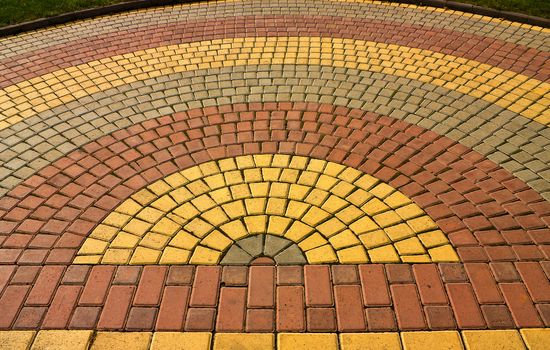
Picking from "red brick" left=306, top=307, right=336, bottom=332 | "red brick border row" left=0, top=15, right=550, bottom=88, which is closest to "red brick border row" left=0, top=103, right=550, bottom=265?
"red brick" left=306, top=307, right=336, bottom=332

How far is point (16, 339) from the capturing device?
2535 mm

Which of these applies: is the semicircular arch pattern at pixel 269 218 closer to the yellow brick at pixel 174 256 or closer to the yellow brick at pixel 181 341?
the yellow brick at pixel 174 256

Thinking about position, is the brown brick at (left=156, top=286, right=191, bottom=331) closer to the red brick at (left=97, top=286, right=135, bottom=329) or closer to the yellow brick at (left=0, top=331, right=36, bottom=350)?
the red brick at (left=97, top=286, right=135, bottom=329)

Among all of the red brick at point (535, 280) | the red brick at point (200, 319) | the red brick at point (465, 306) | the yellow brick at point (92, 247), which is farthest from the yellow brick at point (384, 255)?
the yellow brick at point (92, 247)

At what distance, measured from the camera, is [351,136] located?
418 centimetres

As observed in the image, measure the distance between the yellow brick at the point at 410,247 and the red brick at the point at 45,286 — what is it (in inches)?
90.1

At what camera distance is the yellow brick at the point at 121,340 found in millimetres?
2486

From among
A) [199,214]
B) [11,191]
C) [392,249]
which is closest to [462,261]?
[392,249]

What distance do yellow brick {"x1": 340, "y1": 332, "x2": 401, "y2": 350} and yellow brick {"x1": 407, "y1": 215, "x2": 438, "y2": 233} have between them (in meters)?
0.90

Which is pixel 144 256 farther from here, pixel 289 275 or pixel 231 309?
pixel 289 275

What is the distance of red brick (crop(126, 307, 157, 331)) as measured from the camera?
2594 millimetres

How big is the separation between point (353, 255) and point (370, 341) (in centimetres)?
66

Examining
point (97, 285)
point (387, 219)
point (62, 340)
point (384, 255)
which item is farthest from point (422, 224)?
point (62, 340)

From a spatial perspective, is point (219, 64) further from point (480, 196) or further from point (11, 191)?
point (480, 196)
